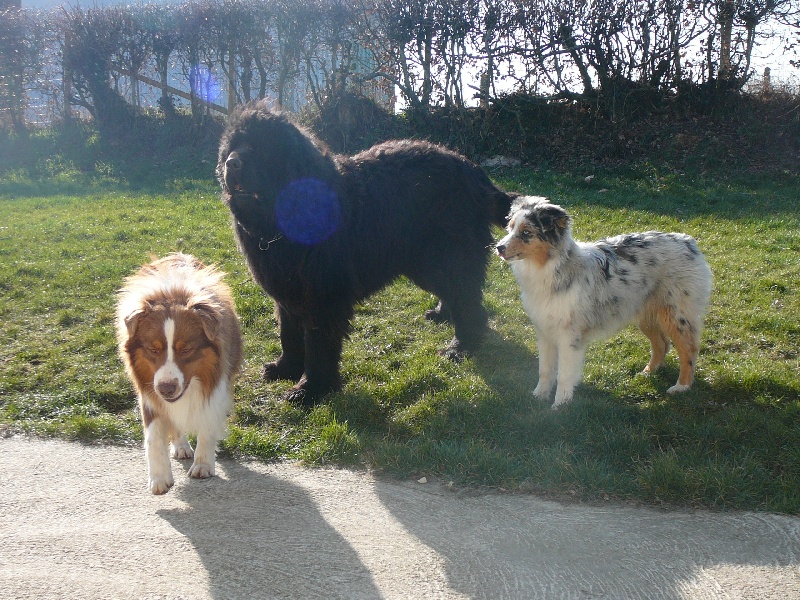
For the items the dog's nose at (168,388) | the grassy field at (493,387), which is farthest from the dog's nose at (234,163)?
the grassy field at (493,387)

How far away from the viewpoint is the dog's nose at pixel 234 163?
4.96 meters

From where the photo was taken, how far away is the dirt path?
3.33 metres

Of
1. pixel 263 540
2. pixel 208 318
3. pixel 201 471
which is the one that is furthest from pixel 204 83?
pixel 263 540

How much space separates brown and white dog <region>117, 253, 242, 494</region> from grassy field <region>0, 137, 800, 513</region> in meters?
0.60

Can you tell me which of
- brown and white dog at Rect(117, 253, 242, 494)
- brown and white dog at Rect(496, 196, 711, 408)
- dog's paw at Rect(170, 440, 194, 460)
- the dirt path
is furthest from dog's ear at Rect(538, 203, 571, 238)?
dog's paw at Rect(170, 440, 194, 460)

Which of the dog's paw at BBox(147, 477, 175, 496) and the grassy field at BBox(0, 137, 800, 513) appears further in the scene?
the grassy field at BBox(0, 137, 800, 513)

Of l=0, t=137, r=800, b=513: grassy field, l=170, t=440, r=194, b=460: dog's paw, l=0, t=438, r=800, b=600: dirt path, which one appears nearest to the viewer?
l=0, t=438, r=800, b=600: dirt path

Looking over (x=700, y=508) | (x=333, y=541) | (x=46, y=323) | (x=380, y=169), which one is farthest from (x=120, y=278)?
(x=700, y=508)

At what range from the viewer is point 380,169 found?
6.16 m

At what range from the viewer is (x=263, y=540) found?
3764mm

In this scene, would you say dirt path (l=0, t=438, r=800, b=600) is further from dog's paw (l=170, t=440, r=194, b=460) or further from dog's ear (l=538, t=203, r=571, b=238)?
dog's ear (l=538, t=203, r=571, b=238)

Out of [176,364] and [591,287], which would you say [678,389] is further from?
[176,364]

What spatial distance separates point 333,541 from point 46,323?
5.49 metres

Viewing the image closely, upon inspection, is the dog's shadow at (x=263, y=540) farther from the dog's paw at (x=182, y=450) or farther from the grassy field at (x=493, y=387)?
the grassy field at (x=493, y=387)
